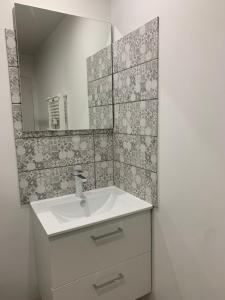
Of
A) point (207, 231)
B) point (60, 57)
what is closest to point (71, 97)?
point (60, 57)

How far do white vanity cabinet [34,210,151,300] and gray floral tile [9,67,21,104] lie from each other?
0.73m

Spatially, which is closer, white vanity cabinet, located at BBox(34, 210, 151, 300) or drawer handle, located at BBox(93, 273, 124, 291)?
white vanity cabinet, located at BBox(34, 210, 151, 300)

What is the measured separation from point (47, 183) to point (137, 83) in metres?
0.84

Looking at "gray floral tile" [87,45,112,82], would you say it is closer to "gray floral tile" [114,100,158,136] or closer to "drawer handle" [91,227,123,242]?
"gray floral tile" [114,100,158,136]

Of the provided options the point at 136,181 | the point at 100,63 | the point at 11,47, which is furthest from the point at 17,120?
the point at 136,181

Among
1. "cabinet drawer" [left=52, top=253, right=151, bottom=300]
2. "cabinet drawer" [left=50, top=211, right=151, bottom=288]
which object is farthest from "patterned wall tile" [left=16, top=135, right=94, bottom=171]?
"cabinet drawer" [left=52, top=253, right=151, bottom=300]

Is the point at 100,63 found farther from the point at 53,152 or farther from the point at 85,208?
the point at 85,208

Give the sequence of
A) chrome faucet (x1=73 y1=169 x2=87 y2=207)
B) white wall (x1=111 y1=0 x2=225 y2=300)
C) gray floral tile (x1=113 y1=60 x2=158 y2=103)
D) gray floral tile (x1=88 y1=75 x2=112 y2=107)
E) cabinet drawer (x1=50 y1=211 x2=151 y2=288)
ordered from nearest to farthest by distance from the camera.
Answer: white wall (x1=111 y1=0 x2=225 y2=300), cabinet drawer (x1=50 y1=211 x2=151 y2=288), gray floral tile (x1=113 y1=60 x2=158 y2=103), chrome faucet (x1=73 y1=169 x2=87 y2=207), gray floral tile (x1=88 y1=75 x2=112 y2=107)

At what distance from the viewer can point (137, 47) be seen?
1.32 metres

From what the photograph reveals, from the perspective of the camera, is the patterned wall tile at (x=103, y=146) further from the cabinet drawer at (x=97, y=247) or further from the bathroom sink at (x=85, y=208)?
the cabinet drawer at (x=97, y=247)

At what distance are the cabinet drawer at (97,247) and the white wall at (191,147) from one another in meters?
0.12

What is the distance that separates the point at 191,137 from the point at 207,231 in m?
0.43

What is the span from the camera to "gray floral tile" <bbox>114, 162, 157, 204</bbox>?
1.33 m

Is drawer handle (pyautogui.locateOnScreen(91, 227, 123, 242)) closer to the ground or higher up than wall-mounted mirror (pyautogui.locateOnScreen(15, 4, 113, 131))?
closer to the ground
